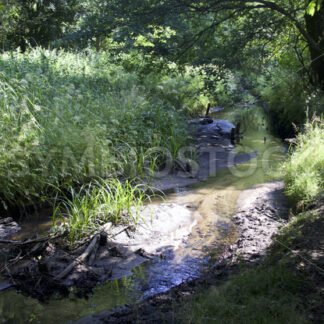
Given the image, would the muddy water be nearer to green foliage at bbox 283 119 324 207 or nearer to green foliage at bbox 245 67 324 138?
green foliage at bbox 283 119 324 207

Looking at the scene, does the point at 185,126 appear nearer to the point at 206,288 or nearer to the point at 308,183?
the point at 308,183

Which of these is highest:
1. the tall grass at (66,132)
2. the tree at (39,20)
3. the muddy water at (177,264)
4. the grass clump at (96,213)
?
the tree at (39,20)

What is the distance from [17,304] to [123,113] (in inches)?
200

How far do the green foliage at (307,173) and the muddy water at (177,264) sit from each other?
1.00 metres

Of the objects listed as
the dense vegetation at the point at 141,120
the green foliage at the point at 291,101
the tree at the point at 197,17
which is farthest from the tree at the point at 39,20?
the green foliage at the point at 291,101

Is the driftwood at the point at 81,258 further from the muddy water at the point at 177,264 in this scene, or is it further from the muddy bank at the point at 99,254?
the muddy water at the point at 177,264

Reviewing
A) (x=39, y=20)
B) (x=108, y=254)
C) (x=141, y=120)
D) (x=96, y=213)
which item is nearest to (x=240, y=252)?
(x=108, y=254)

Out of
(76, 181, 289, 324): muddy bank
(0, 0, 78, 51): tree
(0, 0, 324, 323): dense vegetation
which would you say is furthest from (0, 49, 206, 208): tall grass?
(0, 0, 78, 51): tree

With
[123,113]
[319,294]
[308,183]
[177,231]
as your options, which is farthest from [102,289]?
[123,113]

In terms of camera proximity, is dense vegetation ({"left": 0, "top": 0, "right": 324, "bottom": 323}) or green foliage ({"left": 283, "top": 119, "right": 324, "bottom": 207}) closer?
dense vegetation ({"left": 0, "top": 0, "right": 324, "bottom": 323})

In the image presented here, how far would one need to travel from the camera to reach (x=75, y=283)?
11.3ft

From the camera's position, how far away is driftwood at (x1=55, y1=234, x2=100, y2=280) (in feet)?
11.4

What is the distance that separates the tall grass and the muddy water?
2.69 ft

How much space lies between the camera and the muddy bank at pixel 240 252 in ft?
9.39
